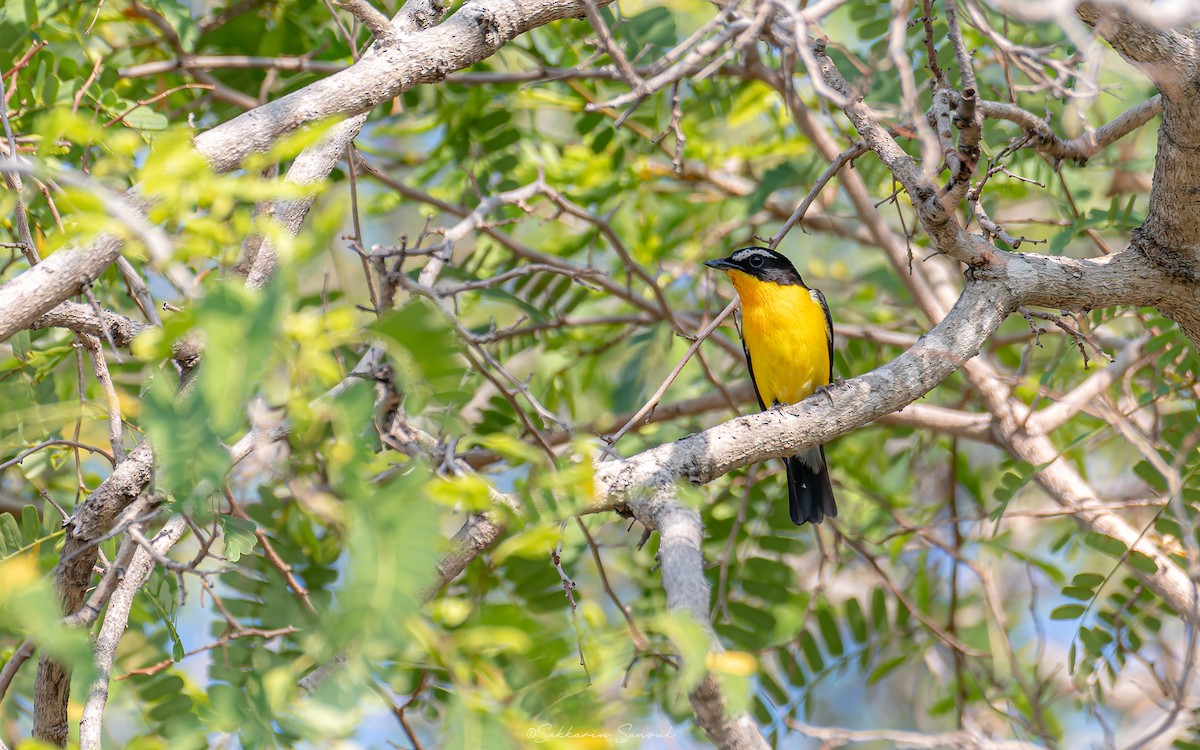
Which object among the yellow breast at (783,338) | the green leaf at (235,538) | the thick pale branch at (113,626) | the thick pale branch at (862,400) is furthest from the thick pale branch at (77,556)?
the yellow breast at (783,338)

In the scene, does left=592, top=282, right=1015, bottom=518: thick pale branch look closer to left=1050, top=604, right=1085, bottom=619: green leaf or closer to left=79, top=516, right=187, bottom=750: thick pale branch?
left=79, top=516, right=187, bottom=750: thick pale branch

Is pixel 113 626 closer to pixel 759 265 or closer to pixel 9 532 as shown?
pixel 9 532

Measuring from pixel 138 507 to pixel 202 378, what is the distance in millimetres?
1148

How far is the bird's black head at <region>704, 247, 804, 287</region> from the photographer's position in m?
5.23

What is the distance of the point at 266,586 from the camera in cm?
387

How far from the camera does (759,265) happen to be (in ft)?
17.7

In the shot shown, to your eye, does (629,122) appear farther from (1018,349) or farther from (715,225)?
(1018,349)

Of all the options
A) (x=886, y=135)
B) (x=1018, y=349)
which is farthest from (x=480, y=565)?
(x=1018, y=349)

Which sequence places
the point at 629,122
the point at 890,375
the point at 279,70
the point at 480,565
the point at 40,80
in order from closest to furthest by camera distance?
the point at 890,375 → the point at 40,80 → the point at 480,565 → the point at 279,70 → the point at 629,122

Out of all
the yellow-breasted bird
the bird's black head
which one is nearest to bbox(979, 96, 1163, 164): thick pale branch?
the bird's black head

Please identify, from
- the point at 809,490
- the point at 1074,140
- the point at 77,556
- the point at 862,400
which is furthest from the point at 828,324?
the point at 77,556

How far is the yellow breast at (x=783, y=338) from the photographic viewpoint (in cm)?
538

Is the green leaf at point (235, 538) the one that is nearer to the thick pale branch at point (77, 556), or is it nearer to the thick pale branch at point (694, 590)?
the thick pale branch at point (77, 556)

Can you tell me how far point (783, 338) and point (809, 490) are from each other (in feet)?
2.77
